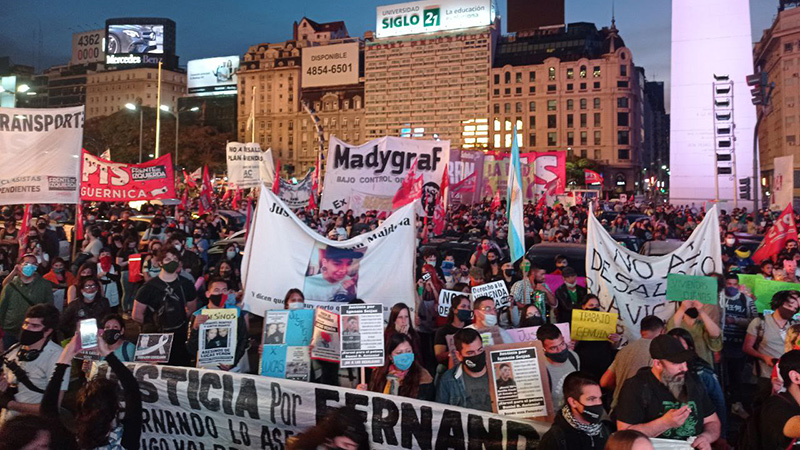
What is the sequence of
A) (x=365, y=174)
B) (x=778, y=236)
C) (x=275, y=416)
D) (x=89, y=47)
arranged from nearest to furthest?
1. (x=275, y=416)
2. (x=778, y=236)
3. (x=365, y=174)
4. (x=89, y=47)

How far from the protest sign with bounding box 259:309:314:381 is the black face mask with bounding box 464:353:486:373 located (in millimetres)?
1558

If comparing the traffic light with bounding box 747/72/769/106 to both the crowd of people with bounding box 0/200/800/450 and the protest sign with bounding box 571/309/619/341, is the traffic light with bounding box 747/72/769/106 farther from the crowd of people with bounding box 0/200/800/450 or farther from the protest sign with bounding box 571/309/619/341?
Answer: the protest sign with bounding box 571/309/619/341

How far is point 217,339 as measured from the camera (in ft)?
17.8

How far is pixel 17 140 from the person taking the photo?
939 cm

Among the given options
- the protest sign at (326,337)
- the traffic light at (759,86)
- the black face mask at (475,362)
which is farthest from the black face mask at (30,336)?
the traffic light at (759,86)

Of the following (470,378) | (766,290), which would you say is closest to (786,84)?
(766,290)

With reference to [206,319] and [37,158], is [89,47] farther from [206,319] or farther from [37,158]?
[206,319]

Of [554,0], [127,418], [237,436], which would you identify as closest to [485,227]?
[237,436]

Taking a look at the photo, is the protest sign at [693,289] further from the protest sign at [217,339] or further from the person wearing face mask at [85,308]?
the person wearing face mask at [85,308]

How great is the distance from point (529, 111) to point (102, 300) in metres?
94.7

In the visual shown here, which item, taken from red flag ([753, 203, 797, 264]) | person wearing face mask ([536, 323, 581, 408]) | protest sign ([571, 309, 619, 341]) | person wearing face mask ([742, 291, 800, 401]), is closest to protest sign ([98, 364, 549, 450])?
person wearing face mask ([536, 323, 581, 408])

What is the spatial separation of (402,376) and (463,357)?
1.89 ft

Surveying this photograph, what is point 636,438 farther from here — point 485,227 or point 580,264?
point 485,227

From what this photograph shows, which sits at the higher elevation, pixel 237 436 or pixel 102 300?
pixel 102 300
